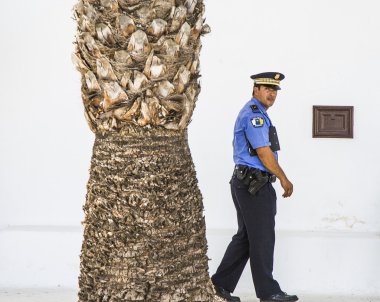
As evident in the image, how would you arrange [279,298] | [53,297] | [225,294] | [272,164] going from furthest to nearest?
[53,297], [225,294], [279,298], [272,164]

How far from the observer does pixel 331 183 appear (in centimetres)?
683

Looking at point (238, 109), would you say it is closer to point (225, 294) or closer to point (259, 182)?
point (259, 182)

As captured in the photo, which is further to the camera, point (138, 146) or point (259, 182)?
point (259, 182)

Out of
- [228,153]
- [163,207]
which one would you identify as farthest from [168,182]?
[228,153]

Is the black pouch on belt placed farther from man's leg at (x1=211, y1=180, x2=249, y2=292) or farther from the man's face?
the man's face

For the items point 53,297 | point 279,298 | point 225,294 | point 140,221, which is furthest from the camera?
point 53,297

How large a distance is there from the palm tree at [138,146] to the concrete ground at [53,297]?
3.09m

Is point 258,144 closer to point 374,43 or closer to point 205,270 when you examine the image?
point 374,43

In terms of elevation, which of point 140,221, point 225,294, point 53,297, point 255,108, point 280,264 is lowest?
point 53,297

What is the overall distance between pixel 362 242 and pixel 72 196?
215 cm

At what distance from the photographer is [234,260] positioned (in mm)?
6215

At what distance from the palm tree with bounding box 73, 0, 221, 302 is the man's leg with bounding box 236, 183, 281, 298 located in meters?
2.28

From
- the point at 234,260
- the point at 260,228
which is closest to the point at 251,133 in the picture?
the point at 260,228

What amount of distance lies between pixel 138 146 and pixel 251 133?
237cm
